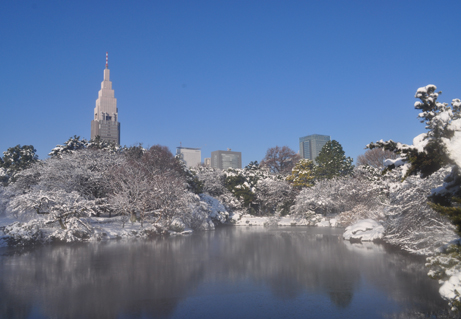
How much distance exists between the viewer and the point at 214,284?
10180 millimetres

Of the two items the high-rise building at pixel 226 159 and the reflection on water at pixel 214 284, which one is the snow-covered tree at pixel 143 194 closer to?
the reflection on water at pixel 214 284

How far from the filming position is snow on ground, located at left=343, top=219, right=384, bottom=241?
20.6 m

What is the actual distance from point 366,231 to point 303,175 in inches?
800

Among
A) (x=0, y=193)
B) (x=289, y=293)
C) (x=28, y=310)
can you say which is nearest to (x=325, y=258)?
(x=289, y=293)

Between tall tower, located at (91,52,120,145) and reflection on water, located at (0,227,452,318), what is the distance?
393ft

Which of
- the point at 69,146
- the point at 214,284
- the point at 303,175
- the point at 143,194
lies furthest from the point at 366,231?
the point at 69,146

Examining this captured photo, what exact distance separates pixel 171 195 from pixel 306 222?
645 inches

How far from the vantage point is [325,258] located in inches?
573

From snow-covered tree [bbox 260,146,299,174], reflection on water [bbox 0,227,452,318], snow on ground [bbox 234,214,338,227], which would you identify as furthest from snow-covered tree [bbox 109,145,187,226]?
snow-covered tree [bbox 260,146,299,174]

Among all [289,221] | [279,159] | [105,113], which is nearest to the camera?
[289,221]

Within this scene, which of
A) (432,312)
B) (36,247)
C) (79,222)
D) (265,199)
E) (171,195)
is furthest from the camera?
(265,199)

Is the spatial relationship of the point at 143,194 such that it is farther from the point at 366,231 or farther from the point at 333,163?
the point at 333,163

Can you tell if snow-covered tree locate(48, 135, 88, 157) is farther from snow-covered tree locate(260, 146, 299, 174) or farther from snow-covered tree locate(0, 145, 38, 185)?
snow-covered tree locate(260, 146, 299, 174)

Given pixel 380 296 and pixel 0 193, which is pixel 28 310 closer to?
pixel 380 296
